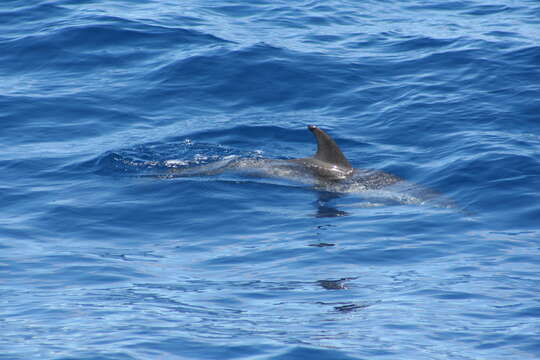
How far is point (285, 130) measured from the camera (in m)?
18.9

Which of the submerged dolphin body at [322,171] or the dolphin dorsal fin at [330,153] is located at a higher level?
the dolphin dorsal fin at [330,153]

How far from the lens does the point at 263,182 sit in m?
16.1

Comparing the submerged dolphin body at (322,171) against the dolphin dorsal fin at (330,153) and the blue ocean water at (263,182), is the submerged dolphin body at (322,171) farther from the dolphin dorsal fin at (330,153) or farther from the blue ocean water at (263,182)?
the blue ocean water at (263,182)

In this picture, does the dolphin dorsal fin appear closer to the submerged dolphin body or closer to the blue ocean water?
the submerged dolphin body

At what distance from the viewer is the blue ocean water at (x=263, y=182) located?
981 cm

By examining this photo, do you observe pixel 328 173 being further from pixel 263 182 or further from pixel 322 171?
pixel 263 182

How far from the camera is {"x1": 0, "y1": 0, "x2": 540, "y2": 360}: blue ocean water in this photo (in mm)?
9812

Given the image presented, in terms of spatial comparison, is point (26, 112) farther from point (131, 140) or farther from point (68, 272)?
point (68, 272)

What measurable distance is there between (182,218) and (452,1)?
16.4 metres

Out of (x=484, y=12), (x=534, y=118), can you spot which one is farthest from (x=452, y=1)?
(x=534, y=118)

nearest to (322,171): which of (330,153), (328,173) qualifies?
(328,173)

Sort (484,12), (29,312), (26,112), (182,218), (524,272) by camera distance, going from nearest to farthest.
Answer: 1. (29,312)
2. (524,272)
3. (182,218)
4. (26,112)
5. (484,12)

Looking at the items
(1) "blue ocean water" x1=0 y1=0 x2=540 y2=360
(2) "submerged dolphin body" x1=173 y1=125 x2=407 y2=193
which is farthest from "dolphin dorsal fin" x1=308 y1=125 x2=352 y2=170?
(1) "blue ocean water" x1=0 y1=0 x2=540 y2=360

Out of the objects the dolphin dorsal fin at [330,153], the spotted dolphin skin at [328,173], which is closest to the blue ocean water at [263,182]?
the spotted dolphin skin at [328,173]
